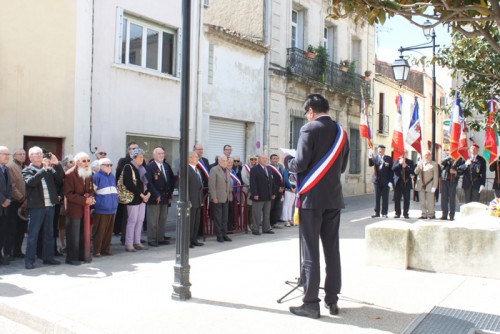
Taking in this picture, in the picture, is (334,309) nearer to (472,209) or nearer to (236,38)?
(472,209)

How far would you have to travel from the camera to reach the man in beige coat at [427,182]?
13141 mm

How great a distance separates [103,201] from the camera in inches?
330

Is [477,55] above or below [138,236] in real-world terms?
above

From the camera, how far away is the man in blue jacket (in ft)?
27.5

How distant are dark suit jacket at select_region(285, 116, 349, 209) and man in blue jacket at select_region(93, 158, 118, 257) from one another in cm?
434

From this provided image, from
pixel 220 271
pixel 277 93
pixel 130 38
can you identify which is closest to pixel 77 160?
pixel 220 271

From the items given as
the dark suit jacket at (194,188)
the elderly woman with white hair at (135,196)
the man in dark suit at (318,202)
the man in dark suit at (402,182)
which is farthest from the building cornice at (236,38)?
the man in dark suit at (318,202)

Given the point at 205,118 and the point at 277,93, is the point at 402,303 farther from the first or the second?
the point at 277,93

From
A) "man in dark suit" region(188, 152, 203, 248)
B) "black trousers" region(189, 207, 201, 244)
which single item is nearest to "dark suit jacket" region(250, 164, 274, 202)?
"man in dark suit" region(188, 152, 203, 248)

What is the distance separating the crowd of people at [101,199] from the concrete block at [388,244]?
3.53 m

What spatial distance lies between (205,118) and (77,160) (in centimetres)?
706

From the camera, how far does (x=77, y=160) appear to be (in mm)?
8023

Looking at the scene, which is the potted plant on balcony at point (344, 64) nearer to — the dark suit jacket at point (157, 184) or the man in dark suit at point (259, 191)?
the man in dark suit at point (259, 191)

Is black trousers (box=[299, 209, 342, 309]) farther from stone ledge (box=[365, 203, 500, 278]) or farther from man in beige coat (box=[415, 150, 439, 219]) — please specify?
man in beige coat (box=[415, 150, 439, 219])
